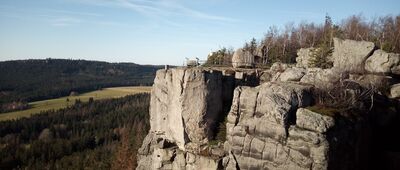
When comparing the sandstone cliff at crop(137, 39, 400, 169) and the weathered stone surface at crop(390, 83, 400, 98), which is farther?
the weathered stone surface at crop(390, 83, 400, 98)

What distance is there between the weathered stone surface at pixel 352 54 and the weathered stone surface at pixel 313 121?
12961mm

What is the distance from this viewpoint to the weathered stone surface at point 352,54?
105 feet

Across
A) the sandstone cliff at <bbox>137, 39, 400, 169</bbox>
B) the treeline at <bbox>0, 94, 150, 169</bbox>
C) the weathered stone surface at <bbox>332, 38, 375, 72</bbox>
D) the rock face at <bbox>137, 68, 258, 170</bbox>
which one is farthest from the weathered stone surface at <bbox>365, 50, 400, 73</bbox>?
the treeline at <bbox>0, 94, 150, 169</bbox>

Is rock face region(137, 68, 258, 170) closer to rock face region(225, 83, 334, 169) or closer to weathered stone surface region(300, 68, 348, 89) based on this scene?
rock face region(225, 83, 334, 169)

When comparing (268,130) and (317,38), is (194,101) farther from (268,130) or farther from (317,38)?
(317,38)

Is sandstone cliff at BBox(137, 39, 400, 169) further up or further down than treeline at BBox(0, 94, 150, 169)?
further up

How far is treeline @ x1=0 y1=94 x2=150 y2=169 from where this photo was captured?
102 meters

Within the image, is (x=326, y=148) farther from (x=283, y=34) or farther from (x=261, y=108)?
(x=283, y=34)

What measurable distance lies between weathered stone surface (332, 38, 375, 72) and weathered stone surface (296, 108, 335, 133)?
1296 centimetres

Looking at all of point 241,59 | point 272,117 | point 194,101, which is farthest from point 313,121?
point 241,59

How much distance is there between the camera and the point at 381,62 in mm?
30953

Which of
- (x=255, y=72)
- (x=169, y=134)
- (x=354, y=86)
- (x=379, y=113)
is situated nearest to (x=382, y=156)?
(x=379, y=113)

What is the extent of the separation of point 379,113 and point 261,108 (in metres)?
9.75

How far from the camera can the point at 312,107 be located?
68.8ft
